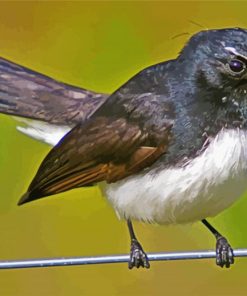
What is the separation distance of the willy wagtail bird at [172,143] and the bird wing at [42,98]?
0.21 m

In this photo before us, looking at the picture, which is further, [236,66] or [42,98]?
[42,98]

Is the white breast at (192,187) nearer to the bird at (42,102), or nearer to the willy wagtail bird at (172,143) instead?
the willy wagtail bird at (172,143)

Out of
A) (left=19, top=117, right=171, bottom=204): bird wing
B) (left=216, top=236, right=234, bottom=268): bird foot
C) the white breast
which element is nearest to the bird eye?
the white breast

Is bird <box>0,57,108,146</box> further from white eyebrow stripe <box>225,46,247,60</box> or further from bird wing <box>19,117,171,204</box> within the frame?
white eyebrow stripe <box>225,46,247,60</box>

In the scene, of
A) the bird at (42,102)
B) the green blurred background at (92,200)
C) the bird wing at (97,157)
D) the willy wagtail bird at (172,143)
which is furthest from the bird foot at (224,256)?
the green blurred background at (92,200)

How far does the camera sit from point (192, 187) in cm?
254

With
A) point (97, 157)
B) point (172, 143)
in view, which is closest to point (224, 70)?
point (172, 143)

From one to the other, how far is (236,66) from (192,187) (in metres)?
0.24

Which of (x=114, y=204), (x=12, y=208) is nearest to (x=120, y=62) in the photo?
(x=12, y=208)

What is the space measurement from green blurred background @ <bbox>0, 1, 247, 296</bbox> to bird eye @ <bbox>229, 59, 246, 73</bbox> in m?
0.94

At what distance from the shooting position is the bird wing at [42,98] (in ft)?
9.67

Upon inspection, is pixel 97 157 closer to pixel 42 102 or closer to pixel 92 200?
pixel 42 102

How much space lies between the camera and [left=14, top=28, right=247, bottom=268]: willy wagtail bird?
2516 millimetres

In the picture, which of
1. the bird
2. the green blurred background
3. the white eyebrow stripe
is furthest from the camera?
the green blurred background
